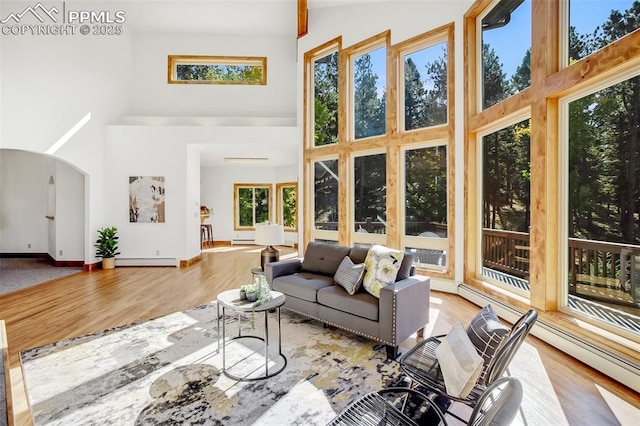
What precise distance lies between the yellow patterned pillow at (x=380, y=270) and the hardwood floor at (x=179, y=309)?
0.65 m

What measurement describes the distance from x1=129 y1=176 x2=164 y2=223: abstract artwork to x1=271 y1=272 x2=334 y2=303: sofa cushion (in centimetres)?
443

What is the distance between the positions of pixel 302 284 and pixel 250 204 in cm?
791

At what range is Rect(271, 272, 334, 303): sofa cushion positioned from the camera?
3.50 m

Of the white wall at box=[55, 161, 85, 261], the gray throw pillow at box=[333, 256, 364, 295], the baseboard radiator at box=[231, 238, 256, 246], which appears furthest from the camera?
the baseboard radiator at box=[231, 238, 256, 246]

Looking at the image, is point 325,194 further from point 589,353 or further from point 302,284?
point 589,353

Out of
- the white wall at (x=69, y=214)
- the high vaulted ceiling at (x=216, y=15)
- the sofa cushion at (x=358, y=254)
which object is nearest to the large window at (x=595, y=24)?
the sofa cushion at (x=358, y=254)

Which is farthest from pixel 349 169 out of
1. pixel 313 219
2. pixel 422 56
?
pixel 422 56

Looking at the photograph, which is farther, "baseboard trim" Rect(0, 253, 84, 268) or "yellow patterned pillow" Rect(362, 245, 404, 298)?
"baseboard trim" Rect(0, 253, 84, 268)

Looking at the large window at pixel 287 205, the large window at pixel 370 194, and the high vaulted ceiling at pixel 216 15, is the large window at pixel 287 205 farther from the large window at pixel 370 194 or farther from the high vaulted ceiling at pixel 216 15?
the large window at pixel 370 194

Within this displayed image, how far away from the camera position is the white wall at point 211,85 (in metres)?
7.57

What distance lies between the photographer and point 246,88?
7734 millimetres

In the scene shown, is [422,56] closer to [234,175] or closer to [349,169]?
[349,169]

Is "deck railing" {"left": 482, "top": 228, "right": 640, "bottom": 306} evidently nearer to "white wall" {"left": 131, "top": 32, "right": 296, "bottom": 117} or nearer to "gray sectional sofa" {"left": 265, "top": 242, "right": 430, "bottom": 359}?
"gray sectional sofa" {"left": 265, "top": 242, "right": 430, "bottom": 359}

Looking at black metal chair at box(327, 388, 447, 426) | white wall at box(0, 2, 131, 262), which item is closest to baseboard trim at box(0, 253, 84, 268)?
white wall at box(0, 2, 131, 262)
